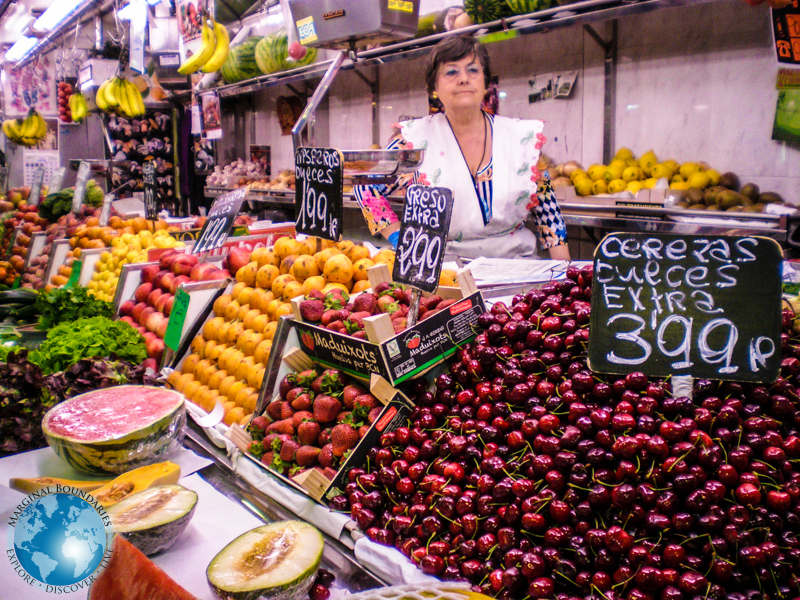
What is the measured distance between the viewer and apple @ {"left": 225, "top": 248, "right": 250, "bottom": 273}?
2830 mm

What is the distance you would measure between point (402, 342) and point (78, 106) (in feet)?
30.8

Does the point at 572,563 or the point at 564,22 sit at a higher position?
the point at 564,22

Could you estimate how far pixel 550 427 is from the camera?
1284 mm

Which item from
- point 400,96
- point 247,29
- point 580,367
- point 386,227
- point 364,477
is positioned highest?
point 247,29

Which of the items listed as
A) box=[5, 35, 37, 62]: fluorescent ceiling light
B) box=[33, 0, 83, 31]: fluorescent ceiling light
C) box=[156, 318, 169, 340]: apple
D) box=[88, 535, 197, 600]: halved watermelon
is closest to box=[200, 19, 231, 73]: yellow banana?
box=[33, 0, 83, 31]: fluorescent ceiling light

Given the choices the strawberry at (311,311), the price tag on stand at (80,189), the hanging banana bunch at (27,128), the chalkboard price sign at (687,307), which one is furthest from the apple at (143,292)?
the hanging banana bunch at (27,128)

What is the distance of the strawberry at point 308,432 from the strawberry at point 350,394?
4.0 inches

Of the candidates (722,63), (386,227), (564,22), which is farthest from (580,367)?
(722,63)

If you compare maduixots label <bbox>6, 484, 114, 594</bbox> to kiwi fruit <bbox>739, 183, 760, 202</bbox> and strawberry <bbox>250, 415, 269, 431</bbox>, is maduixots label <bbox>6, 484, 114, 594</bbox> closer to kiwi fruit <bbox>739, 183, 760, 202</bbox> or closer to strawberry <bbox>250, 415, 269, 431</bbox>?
strawberry <bbox>250, 415, 269, 431</bbox>

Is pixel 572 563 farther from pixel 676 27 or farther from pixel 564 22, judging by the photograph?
pixel 676 27

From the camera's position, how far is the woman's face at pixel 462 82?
2.97 m

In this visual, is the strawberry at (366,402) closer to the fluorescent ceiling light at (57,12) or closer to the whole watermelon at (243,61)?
the whole watermelon at (243,61)

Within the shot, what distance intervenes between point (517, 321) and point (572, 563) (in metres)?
0.61

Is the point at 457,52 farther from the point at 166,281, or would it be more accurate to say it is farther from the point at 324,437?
the point at 324,437
